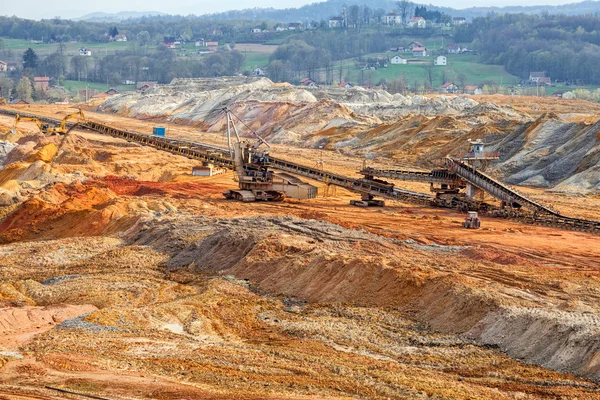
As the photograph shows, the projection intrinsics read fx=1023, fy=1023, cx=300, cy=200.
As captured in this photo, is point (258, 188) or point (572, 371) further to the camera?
point (258, 188)

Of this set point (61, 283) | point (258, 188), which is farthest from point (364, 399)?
point (258, 188)

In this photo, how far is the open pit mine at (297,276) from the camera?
24625 mm

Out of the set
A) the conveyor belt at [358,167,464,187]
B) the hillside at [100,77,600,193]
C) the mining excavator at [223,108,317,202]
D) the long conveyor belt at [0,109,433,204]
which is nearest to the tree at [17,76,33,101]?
the hillside at [100,77,600,193]

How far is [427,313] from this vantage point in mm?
30656

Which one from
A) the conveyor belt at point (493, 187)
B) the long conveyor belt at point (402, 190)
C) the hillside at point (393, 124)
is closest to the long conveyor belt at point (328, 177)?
the long conveyor belt at point (402, 190)

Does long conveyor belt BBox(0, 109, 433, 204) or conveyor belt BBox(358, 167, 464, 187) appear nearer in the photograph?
conveyor belt BBox(358, 167, 464, 187)

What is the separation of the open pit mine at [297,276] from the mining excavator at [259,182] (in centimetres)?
10

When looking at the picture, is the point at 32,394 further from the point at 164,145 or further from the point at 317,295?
the point at 164,145

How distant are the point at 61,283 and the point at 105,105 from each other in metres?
118

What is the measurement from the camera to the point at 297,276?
117ft

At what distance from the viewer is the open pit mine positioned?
24.6 metres

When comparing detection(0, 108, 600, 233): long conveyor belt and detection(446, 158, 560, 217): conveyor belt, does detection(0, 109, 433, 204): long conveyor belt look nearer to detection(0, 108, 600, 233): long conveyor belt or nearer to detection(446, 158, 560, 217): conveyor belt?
detection(0, 108, 600, 233): long conveyor belt

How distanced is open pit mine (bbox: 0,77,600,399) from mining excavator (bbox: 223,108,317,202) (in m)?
0.10

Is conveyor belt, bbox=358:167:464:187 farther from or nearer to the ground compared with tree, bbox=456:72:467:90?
farther from the ground
